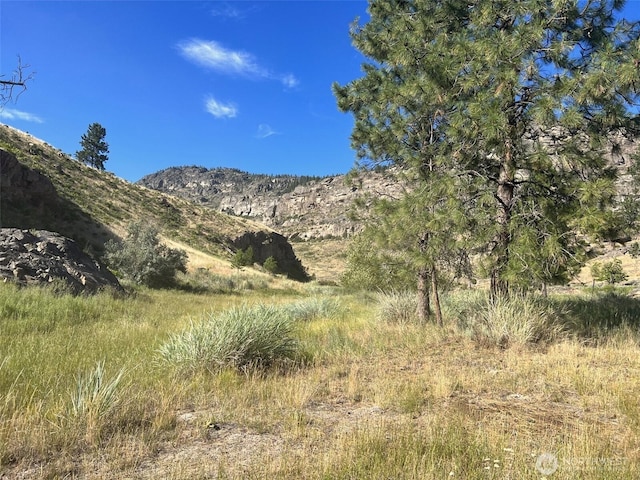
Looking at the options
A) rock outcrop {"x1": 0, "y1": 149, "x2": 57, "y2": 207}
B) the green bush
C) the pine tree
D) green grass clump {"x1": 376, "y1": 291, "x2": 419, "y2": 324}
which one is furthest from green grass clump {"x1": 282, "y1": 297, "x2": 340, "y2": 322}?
the pine tree

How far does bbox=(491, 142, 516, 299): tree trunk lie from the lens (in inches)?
274

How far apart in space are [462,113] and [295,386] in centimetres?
542

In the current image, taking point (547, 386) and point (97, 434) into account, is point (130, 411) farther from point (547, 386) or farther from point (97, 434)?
point (547, 386)

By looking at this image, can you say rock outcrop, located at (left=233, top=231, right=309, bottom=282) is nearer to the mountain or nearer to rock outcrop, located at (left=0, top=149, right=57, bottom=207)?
the mountain

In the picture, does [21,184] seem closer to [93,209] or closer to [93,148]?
[93,209]

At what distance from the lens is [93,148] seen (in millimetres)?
75562

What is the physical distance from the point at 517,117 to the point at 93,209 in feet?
124

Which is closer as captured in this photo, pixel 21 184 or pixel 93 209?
pixel 21 184

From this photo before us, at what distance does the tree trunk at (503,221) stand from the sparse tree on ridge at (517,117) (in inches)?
0.8

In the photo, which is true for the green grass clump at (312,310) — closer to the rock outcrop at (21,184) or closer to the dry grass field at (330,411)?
the dry grass field at (330,411)

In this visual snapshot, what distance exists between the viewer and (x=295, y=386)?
4457mm

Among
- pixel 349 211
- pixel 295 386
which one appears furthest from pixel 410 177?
pixel 295 386

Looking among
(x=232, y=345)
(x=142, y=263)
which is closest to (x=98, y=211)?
(x=142, y=263)

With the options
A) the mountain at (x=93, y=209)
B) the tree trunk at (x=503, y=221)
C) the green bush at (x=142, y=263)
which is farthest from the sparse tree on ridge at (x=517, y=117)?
the mountain at (x=93, y=209)
